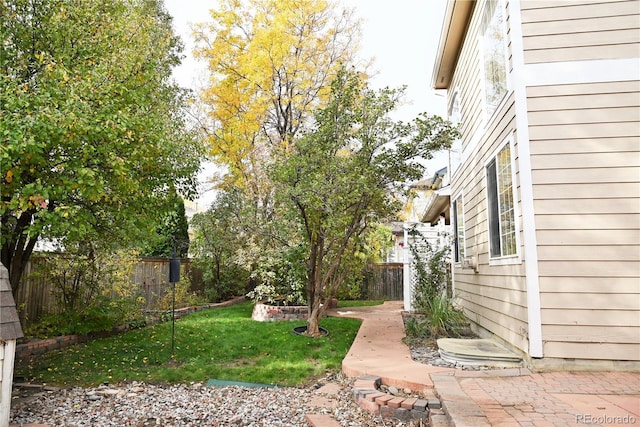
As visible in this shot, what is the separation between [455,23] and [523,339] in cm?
555

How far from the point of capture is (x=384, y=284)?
1614 centimetres

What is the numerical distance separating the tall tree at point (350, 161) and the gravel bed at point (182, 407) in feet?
9.37

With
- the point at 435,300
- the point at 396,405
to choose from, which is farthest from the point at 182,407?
the point at 435,300

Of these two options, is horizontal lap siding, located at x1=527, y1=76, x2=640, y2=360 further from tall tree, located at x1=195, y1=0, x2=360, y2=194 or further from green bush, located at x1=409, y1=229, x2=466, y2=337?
tall tree, located at x1=195, y1=0, x2=360, y2=194

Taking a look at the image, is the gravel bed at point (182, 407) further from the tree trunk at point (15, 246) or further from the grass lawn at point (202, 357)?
the tree trunk at point (15, 246)

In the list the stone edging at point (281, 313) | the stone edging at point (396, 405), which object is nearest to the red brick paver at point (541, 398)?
the stone edging at point (396, 405)

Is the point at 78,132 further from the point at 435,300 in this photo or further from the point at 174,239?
the point at 174,239

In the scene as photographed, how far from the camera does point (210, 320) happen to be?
→ 9242 mm

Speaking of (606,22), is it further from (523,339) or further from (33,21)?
(33,21)

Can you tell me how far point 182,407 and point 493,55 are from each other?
235 inches

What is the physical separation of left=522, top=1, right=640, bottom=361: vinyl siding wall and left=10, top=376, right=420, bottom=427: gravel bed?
2182 mm

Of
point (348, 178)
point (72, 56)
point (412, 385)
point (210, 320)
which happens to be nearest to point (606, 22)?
point (348, 178)

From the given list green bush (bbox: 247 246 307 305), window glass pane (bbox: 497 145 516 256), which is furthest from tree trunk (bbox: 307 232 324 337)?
window glass pane (bbox: 497 145 516 256)

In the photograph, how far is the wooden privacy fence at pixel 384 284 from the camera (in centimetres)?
1600
